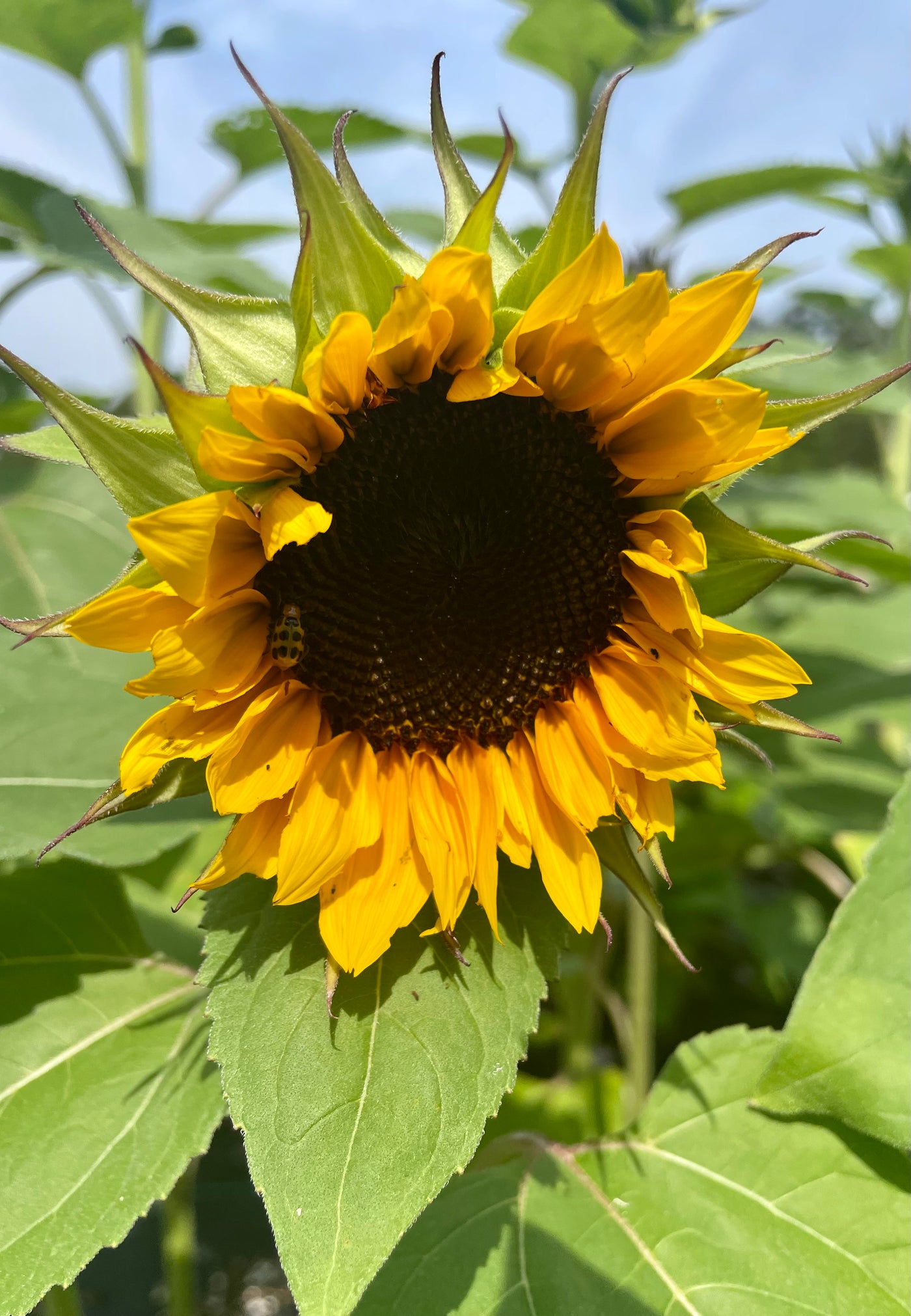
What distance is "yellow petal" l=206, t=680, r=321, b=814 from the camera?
1.13 m

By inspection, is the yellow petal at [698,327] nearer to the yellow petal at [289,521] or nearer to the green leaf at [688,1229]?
the yellow petal at [289,521]

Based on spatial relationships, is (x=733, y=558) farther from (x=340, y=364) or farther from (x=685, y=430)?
(x=340, y=364)

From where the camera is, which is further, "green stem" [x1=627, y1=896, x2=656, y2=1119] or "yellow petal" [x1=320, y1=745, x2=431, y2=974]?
"green stem" [x1=627, y1=896, x2=656, y2=1119]

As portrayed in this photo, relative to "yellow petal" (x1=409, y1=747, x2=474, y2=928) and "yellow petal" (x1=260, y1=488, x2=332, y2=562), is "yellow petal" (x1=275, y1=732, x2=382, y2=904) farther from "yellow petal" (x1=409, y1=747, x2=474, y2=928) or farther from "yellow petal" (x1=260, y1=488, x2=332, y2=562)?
"yellow petal" (x1=260, y1=488, x2=332, y2=562)

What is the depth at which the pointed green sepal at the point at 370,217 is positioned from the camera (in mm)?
1058

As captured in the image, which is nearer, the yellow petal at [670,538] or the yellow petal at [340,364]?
the yellow petal at [340,364]

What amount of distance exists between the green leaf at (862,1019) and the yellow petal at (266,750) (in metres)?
0.74

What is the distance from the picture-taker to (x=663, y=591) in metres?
1.23

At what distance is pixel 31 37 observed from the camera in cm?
240

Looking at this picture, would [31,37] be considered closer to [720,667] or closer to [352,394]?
[352,394]

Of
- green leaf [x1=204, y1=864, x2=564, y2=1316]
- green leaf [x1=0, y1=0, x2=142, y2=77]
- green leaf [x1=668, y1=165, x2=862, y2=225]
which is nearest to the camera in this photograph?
green leaf [x1=204, y1=864, x2=564, y2=1316]

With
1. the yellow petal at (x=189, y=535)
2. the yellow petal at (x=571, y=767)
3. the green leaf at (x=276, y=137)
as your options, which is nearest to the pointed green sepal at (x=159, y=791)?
the yellow petal at (x=189, y=535)

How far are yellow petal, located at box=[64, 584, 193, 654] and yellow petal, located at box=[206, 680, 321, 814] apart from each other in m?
0.15

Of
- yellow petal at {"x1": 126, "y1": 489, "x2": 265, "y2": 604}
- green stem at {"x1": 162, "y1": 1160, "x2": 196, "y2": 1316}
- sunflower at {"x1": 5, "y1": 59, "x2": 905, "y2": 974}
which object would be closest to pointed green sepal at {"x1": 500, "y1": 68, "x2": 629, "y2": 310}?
sunflower at {"x1": 5, "y1": 59, "x2": 905, "y2": 974}
